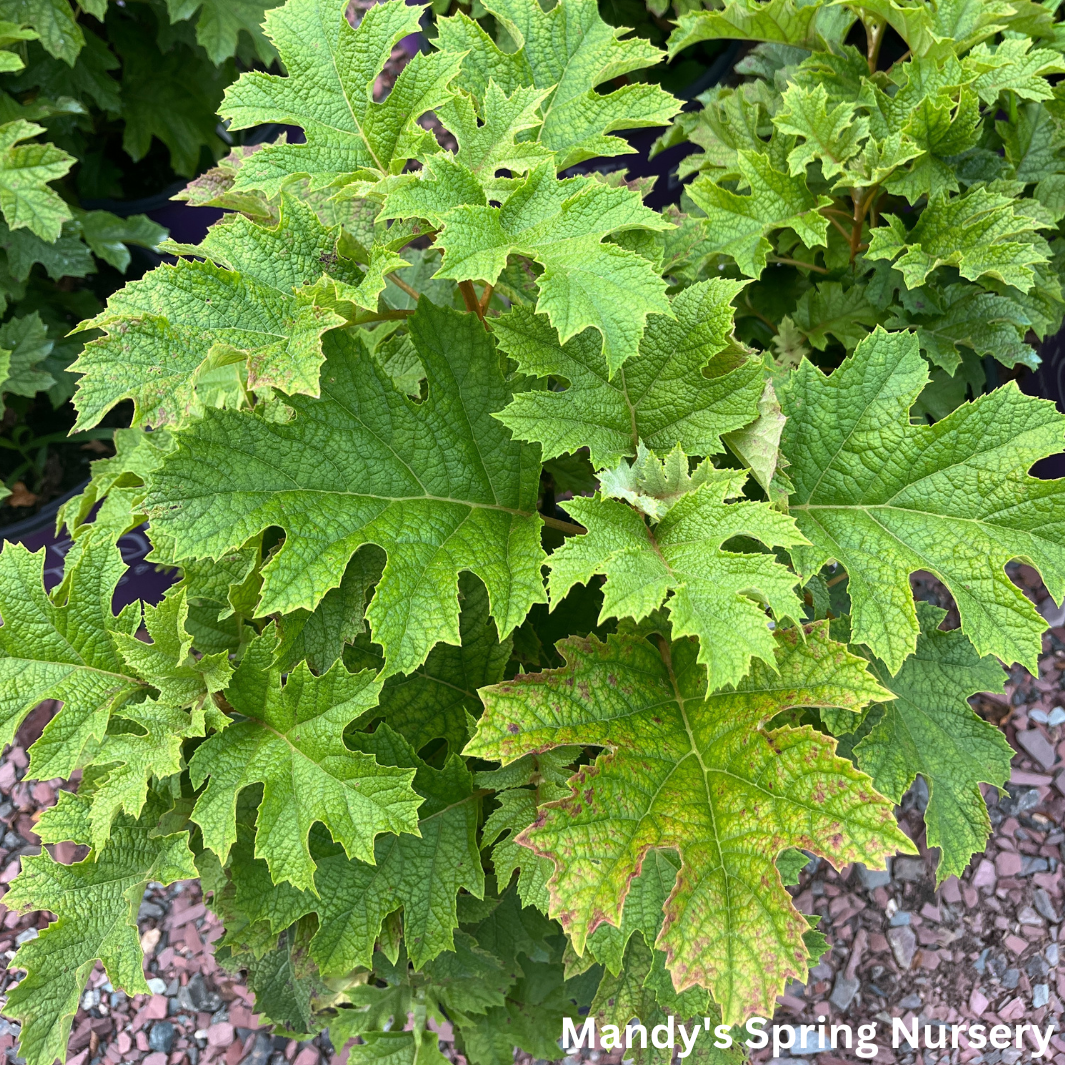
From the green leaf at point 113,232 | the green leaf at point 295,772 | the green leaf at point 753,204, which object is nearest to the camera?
the green leaf at point 295,772

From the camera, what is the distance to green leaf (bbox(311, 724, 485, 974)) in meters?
1.49

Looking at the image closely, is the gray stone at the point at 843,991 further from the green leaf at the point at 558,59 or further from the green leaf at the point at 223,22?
the green leaf at the point at 223,22

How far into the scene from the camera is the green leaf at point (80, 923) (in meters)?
1.38

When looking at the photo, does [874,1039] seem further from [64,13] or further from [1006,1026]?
[64,13]

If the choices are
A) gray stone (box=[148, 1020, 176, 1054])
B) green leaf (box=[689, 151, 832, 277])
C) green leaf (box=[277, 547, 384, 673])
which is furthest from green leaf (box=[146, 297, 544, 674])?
gray stone (box=[148, 1020, 176, 1054])

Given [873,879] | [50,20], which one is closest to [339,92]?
[50,20]

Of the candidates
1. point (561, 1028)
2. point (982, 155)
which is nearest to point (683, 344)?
point (982, 155)

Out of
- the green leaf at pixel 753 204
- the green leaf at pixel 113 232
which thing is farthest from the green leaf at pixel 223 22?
the green leaf at pixel 753 204

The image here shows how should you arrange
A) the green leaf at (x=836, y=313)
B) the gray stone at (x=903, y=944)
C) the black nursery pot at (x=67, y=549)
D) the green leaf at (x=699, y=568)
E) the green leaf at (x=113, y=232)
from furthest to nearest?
the black nursery pot at (x=67, y=549) → the green leaf at (x=113, y=232) → the gray stone at (x=903, y=944) → the green leaf at (x=836, y=313) → the green leaf at (x=699, y=568)

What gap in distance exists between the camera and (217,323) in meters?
1.37

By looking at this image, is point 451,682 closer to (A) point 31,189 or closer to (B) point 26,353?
(A) point 31,189

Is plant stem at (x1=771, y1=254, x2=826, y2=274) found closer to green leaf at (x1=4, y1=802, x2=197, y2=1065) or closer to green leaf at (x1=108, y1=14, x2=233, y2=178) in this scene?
green leaf at (x1=4, y1=802, x2=197, y2=1065)

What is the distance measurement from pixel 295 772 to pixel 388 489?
41cm

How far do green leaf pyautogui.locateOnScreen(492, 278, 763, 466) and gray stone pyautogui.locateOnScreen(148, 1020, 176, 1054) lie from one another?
2.15 metres
